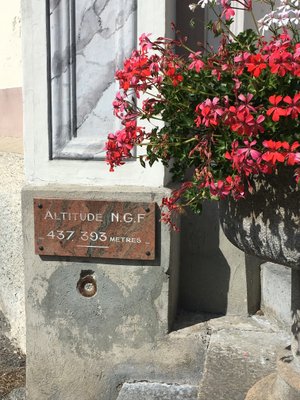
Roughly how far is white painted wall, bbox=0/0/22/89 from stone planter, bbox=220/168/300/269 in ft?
14.0

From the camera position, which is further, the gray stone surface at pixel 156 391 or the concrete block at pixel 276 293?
the concrete block at pixel 276 293

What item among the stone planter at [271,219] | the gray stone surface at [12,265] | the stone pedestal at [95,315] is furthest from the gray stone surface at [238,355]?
the gray stone surface at [12,265]

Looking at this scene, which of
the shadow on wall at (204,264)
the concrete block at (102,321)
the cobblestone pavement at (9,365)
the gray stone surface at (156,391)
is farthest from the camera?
the cobblestone pavement at (9,365)

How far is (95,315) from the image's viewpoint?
360cm

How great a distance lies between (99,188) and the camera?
3500 millimetres

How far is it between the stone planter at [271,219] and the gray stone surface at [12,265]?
2.31m

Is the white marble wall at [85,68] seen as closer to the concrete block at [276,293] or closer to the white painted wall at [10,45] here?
the concrete block at [276,293]

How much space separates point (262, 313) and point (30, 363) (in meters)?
1.32

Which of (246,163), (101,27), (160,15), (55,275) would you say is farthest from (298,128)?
(55,275)

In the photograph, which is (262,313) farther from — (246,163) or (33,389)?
(246,163)

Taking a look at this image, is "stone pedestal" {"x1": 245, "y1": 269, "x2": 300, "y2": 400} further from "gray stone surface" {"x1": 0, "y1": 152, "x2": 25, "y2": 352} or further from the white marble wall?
"gray stone surface" {"x1": 0, "y1": 152, "x2": 25, "y2": 352}

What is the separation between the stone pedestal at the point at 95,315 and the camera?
3.51 meters

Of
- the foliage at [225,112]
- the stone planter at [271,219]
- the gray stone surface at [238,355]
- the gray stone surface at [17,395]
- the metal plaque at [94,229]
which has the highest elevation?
the foliage at [225,112]

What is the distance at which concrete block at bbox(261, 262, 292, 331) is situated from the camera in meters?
3.62
